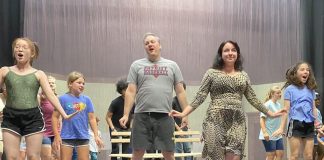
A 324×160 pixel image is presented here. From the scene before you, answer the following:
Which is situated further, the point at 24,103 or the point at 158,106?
the point at 158,106

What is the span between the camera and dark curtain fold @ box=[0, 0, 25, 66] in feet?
28.3

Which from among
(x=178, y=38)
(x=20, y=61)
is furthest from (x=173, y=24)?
(x=20, y=61)

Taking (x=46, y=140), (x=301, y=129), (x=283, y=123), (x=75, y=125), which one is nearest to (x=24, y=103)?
(x=75, y=125)

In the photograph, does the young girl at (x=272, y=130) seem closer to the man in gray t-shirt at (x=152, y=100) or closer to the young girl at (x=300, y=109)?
the young girl at (x=300, y=109)

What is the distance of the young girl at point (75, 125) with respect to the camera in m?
6.60

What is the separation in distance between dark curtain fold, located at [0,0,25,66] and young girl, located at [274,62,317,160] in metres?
4.29

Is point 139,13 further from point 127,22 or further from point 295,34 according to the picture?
point 295,34

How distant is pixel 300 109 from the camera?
6770 mm

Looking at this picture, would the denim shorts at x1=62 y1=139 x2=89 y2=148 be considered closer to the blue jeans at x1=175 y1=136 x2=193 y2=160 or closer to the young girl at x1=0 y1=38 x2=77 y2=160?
the young girl at x1=0 y1=38 x2=77 y2=160

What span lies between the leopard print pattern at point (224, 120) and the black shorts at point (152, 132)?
61 cm

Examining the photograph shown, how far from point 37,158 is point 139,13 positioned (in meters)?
6.30

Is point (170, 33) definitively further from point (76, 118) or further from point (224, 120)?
point (224, 120)

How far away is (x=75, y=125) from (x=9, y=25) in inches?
113

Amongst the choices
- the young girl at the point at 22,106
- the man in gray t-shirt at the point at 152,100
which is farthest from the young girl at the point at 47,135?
the young girl at the point at 22,106
